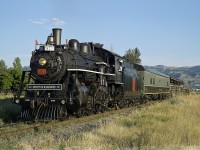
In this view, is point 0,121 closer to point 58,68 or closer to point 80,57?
point 58,68

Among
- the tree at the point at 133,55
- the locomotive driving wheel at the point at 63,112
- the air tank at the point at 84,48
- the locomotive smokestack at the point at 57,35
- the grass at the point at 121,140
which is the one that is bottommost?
→ the grass at the point at 121,140

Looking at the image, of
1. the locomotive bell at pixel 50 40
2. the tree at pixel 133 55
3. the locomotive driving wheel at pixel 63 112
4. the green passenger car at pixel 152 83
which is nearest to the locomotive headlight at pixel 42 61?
the locomotive bell at pixel 50 40

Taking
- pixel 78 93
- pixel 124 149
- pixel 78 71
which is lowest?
pixel 124 149

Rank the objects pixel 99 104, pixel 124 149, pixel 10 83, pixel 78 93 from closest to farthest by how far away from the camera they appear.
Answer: pixel 124 149 < pixel 78 93 < pixel 99 104 < pixel 10 83

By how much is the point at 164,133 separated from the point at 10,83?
5535 cm

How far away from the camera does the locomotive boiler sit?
1534 cm

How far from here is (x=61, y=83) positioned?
16.4 metres

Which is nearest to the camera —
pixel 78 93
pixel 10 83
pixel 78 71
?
pixel 78 93

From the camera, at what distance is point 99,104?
19.5 m

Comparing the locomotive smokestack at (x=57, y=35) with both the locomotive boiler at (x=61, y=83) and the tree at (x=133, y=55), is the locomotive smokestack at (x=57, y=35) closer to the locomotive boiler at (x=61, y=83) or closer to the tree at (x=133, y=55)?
the locomotive boiler at (x=61, y=83)

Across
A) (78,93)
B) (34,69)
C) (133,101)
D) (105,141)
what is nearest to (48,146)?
(105,141)

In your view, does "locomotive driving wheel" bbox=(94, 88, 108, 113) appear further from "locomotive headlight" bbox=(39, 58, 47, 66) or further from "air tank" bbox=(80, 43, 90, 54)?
"locomotive headlight" bbox=(39, 58, 47, 66)

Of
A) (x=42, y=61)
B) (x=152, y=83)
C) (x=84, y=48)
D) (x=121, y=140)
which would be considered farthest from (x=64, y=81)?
(x=152, y=83)

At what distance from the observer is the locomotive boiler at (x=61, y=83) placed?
50.3 ft
